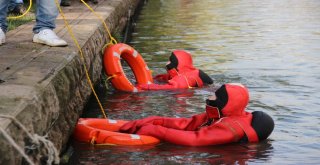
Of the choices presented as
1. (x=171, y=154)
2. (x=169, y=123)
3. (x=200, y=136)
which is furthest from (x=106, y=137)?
(x=200, y=136)

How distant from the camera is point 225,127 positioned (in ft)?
20.2

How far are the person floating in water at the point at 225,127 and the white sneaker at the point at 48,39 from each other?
1388 mm

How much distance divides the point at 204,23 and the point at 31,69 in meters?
11.9

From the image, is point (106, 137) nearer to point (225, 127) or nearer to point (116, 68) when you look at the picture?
point (225, 127)

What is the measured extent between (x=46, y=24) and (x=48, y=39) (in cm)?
25

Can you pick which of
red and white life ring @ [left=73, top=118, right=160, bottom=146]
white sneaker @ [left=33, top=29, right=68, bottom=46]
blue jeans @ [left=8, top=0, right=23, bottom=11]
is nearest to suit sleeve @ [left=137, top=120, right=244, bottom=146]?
red and white life ring @ [left=73, top=118, right=160, bottom=146]

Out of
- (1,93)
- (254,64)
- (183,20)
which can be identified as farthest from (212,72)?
(183,20)

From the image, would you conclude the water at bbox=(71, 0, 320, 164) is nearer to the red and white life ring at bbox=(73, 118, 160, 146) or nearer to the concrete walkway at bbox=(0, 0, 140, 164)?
the red and white life ring at bbox=(73, 118, 160, 146)

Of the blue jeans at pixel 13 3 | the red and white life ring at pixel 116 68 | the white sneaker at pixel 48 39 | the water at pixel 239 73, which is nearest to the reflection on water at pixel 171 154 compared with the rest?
the water at pixel 239 73

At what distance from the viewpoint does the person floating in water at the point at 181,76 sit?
898 cm

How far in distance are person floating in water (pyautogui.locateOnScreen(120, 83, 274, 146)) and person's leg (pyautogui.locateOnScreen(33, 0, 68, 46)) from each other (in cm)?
146

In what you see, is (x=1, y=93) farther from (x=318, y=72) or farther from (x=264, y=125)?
(x=318, y=72)

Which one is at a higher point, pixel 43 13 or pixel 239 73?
pixel 43 13

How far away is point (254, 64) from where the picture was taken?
1098cm
